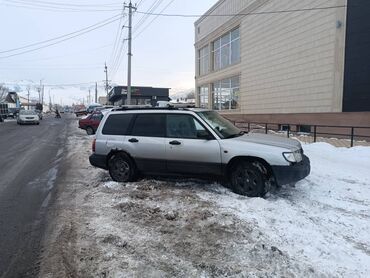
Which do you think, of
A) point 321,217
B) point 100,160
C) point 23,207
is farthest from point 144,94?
point 321,217

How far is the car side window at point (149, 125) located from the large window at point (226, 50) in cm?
2158

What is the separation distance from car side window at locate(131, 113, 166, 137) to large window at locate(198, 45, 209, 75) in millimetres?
28359

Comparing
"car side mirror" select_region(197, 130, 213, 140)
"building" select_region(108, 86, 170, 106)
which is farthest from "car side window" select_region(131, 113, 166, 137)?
"building" select_region(108, 86, 170, 106)

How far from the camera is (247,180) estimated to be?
23.2 feet

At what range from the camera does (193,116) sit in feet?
25.8

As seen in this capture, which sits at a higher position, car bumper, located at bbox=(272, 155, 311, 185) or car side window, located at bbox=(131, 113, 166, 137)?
car side window, located at bbox=(131, 113, 166, 137)

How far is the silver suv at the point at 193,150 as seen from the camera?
696cm

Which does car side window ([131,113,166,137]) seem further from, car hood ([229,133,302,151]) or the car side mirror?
car hood ([229,133,302,151])

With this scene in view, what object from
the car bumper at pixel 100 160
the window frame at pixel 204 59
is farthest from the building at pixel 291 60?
the car bumper at pixel 100 160

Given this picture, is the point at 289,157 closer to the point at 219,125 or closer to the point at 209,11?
the point at 219,125

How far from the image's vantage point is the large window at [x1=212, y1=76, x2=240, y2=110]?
29484 mm

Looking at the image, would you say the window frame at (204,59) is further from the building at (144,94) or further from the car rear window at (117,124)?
the building at (144,94)

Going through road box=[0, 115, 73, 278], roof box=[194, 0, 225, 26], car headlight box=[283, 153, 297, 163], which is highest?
roof box=[194, 0, 225, 26]

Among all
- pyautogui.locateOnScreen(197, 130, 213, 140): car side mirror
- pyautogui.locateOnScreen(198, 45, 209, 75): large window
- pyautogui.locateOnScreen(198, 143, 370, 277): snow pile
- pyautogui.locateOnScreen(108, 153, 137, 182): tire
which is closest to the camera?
pyautogui.locateOnScreen(198, 143, 370, 277): snow pile
